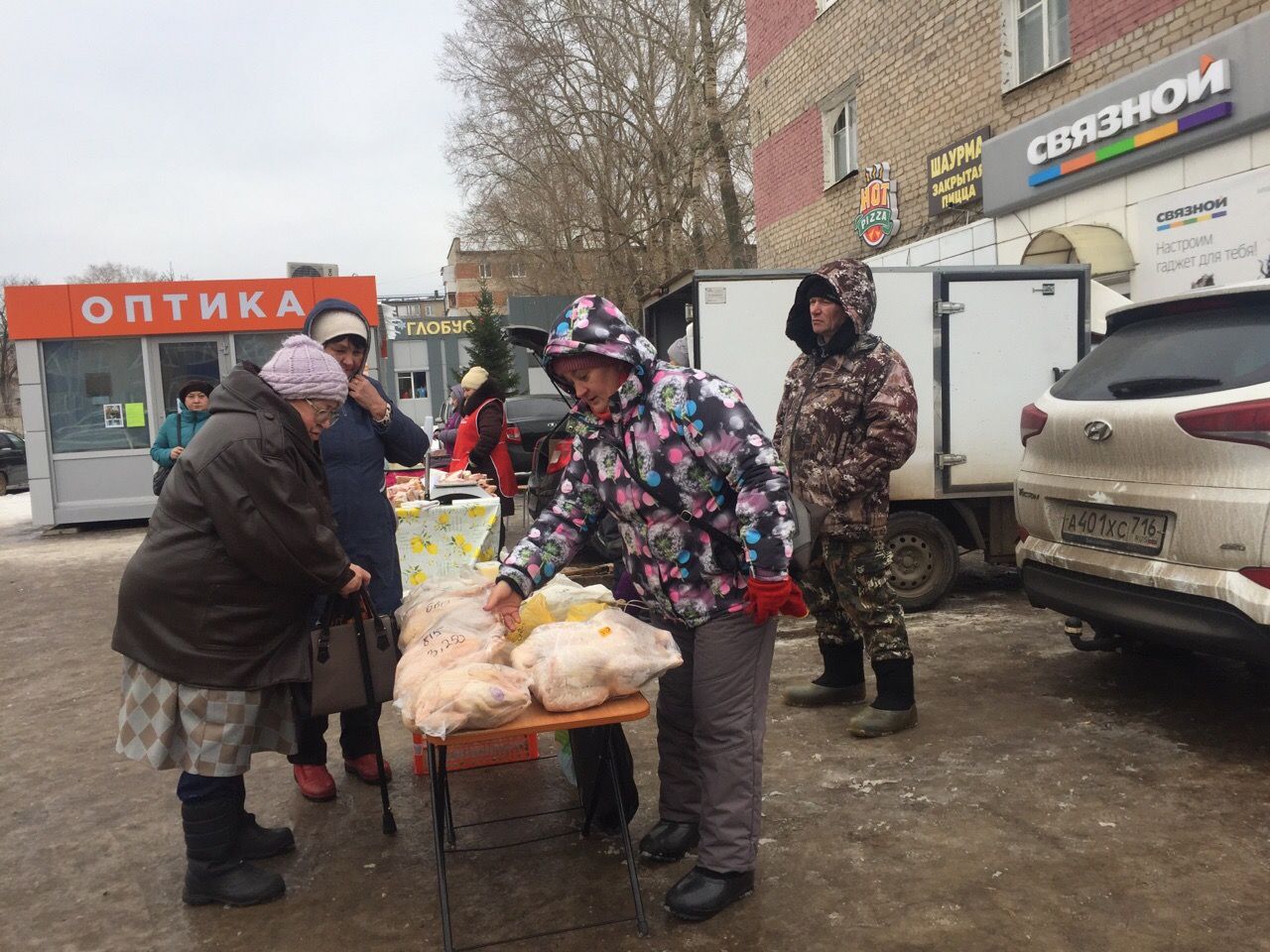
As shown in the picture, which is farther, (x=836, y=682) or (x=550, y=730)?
(x=836, y=682)

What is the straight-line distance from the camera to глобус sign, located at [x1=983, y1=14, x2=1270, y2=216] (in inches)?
298

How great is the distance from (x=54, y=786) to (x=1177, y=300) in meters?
5.23

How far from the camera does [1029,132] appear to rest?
33.3 feet

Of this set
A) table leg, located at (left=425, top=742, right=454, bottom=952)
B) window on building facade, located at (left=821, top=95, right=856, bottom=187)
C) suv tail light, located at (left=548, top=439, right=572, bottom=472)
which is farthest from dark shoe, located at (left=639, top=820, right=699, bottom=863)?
window on building facade, located at (left=821, top=95, right=856, bottom=187)

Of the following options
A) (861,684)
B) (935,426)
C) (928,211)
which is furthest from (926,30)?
(861,684)

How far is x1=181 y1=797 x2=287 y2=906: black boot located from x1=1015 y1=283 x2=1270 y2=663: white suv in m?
3.39

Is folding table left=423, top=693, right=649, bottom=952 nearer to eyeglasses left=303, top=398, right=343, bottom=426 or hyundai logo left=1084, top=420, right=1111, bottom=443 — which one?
eyeglasses left=303, top=398, right=343, bottom=426

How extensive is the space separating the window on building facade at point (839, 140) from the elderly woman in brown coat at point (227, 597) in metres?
12.9

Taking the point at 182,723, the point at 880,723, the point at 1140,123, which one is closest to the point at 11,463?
the point at 182,723

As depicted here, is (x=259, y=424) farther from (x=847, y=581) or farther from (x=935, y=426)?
(x=935, y=426)

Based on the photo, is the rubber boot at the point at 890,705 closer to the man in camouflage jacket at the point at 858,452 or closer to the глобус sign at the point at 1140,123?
the man in camouflage jacket at the point at 858,452

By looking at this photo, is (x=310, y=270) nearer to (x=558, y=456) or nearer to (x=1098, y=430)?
(x=558, y=456)

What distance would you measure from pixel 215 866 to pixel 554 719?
1383 millimetres

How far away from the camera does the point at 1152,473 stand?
3.82 m
